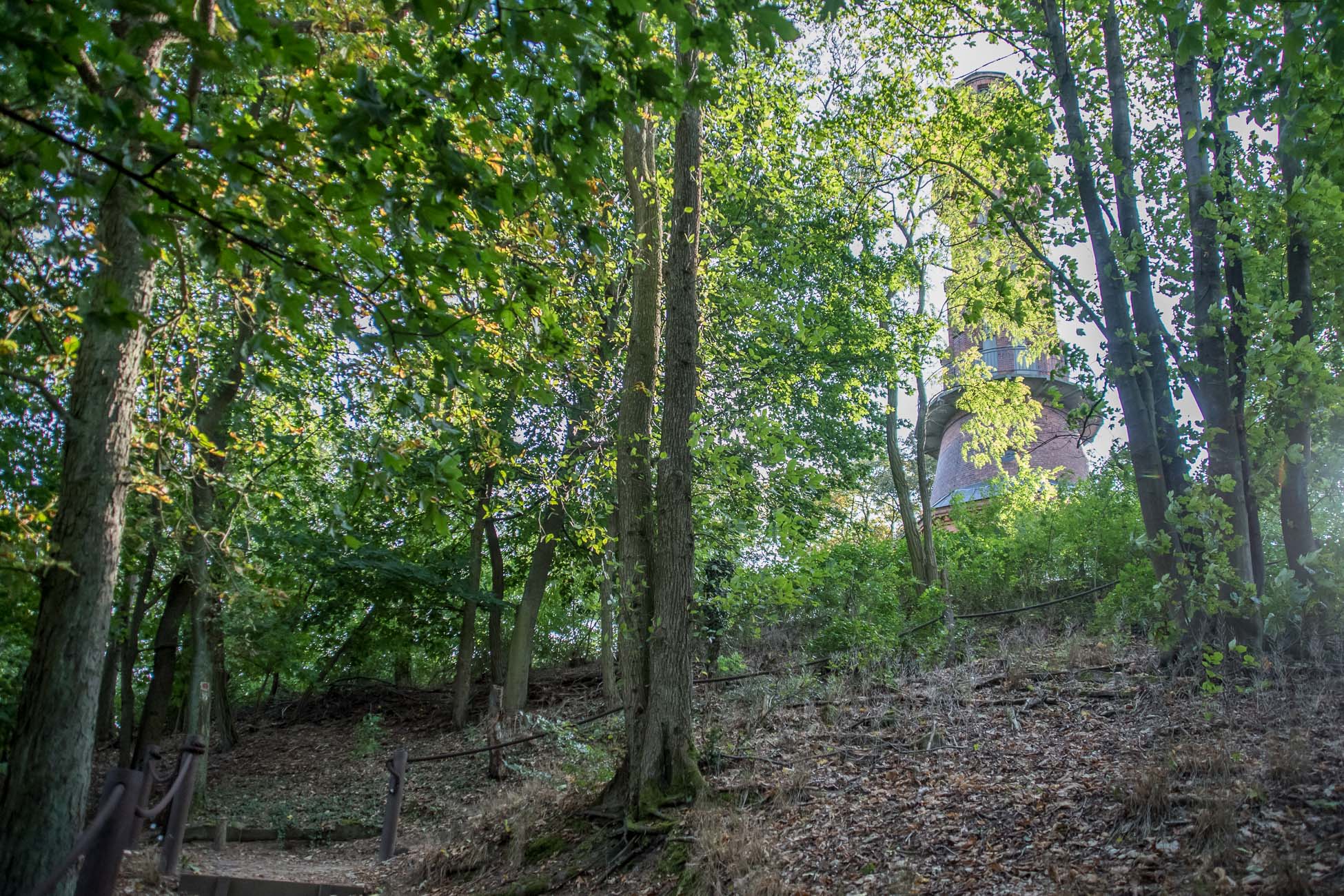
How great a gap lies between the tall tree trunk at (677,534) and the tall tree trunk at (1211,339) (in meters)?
3.91

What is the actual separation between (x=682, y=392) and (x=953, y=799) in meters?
3.82

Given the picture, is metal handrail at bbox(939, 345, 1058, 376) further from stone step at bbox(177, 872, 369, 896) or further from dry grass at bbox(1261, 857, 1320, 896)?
dry grass at bbox(1261, 857, 1320, 896)

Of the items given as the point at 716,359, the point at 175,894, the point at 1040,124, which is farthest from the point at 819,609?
the point at 175,894

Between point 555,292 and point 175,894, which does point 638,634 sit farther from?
point 175,894

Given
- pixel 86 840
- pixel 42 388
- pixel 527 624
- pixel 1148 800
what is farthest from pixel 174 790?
pixel 527 624

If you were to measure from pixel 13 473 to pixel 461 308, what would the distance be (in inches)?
163

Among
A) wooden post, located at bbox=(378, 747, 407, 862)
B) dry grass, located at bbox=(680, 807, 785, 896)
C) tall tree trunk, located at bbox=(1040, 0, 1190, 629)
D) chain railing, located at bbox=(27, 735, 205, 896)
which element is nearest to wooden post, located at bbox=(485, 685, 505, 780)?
wooden post, located at bbox=(378, 747, 407, 862)

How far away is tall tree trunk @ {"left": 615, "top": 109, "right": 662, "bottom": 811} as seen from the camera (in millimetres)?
7547

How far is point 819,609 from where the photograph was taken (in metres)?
14.1

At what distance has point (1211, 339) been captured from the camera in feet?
21.8

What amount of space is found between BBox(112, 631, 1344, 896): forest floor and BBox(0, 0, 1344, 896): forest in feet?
0.12

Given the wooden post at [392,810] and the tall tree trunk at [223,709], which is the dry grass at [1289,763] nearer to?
the wooden post at [392,810]

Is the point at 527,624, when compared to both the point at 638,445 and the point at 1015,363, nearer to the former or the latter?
the point at 638,445

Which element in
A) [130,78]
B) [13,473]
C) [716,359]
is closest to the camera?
[130,78]
